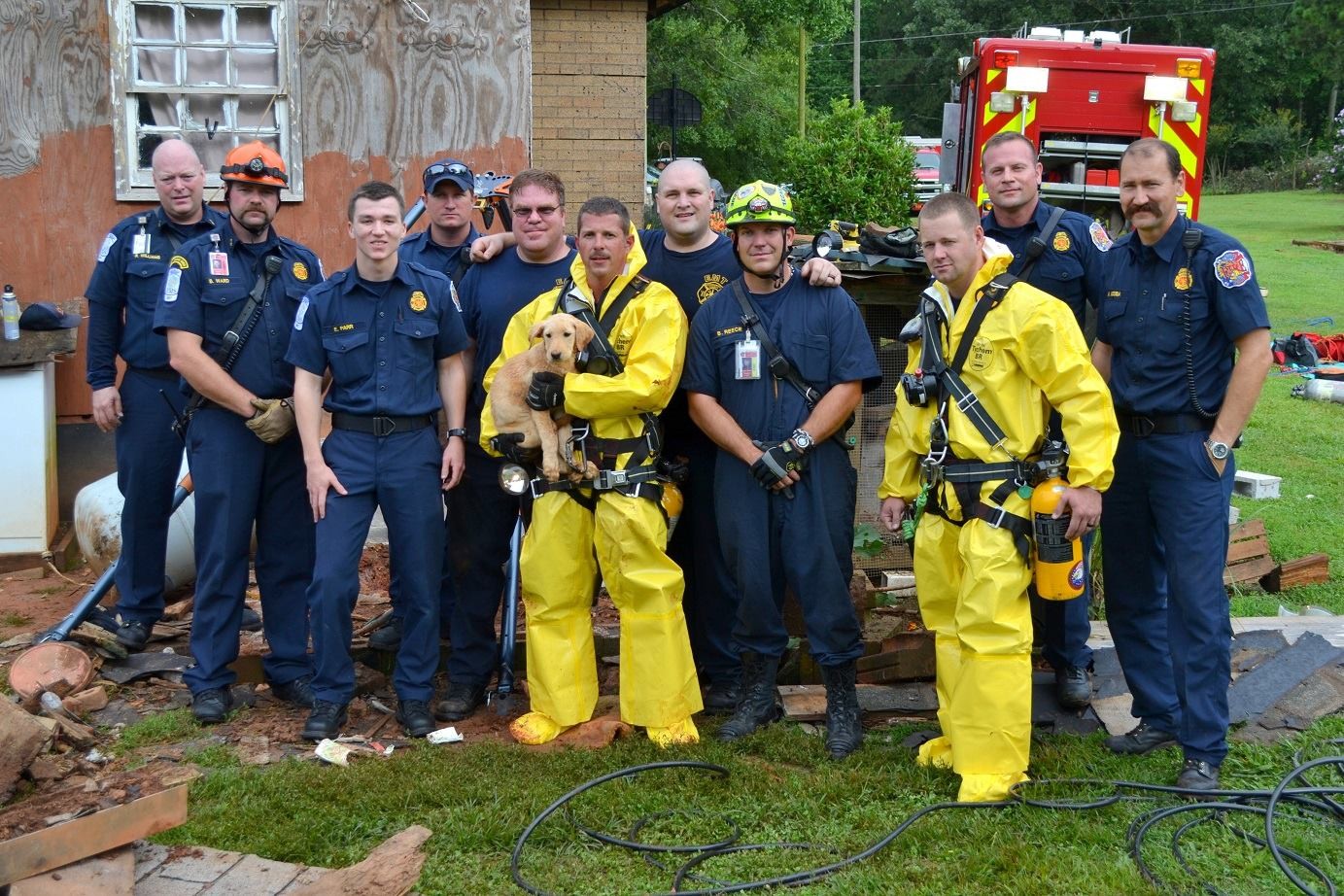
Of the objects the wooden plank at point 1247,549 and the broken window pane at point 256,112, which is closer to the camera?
the wooden plank at point 1247,549

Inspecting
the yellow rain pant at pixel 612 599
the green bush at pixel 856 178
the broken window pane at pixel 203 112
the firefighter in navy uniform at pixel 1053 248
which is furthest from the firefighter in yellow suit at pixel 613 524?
the green bush at pixel 856 178

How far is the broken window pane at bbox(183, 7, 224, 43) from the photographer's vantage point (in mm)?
8352

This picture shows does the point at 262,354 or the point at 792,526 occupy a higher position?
the point at 262,354

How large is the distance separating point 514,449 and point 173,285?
66.2 inches

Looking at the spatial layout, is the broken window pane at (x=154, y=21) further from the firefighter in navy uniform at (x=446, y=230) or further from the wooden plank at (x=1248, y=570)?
the wooden plank at (x=1248, y=570)

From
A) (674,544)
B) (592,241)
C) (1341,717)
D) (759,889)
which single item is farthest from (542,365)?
(1341,717)

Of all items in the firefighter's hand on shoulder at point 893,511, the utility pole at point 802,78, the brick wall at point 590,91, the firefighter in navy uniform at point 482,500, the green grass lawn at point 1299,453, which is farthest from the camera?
the utility pole at point 802,78

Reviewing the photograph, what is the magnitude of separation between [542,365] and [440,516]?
823 mm

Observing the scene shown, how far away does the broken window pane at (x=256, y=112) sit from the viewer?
843 cm

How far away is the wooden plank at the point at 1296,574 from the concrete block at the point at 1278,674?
6.13 ft

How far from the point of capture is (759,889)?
166 inches

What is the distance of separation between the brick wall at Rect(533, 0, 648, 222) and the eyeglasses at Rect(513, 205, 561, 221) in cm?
943

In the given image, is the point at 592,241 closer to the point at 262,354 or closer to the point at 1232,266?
the point at 262,354

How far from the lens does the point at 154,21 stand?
8.33 m
